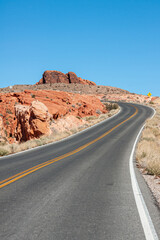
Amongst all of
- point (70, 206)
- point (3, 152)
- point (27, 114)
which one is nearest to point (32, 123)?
point (27, 114)

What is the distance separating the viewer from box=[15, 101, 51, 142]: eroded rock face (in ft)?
79.7

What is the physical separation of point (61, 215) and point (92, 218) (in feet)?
2.03

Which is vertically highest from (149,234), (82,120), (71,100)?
(71,100)

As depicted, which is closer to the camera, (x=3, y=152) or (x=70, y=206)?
(x=70, y=206)

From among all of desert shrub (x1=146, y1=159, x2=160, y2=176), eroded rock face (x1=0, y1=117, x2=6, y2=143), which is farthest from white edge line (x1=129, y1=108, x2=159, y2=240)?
eroded rock face (x1=0, y1=117, x2=6, y2=143)

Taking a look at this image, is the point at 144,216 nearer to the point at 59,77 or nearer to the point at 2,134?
the point at 2,134

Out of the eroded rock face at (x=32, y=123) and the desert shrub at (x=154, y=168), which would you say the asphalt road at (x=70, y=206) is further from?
the eroded rock face at (x=32, y=123)

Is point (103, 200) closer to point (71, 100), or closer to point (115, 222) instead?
point (115, 222)

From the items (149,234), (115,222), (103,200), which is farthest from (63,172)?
(149,234)

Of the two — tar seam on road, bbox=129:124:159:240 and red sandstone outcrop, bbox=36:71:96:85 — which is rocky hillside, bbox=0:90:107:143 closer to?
tar seam on road, bbox=129:124:159:240

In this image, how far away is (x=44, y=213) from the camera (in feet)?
13.8

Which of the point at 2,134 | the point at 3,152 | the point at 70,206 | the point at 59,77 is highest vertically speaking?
the point at 59,77

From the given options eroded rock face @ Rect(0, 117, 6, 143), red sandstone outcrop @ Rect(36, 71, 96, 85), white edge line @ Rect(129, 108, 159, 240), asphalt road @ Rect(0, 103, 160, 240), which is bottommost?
white edge line @ Rect(129, 108, 159, 240)

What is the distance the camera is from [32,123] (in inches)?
965
